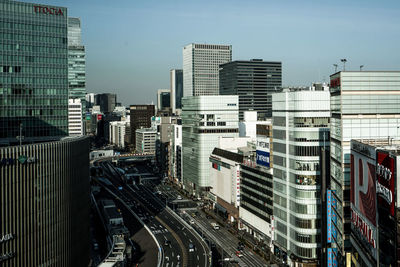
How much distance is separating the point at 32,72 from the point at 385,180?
292 feet

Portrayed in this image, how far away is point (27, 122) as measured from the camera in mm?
113562

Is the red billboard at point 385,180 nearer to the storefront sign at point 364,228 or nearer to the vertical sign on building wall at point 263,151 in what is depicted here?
the storefront sign at point 364,228

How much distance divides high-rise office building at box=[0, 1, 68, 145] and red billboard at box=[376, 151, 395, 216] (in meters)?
82.9

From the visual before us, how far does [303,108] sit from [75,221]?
57603 mm

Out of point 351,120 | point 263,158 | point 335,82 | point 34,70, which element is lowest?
point 263,158

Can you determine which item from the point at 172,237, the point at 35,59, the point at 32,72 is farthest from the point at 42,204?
the point at 172,237

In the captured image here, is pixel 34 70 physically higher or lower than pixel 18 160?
higher

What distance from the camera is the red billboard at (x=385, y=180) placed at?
5484cm

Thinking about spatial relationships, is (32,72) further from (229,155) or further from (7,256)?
(229,155)

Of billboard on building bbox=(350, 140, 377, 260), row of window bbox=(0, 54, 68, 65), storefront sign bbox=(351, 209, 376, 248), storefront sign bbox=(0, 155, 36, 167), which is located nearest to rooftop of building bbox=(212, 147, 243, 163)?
row of window bbox=(0, 54, 68, 65)

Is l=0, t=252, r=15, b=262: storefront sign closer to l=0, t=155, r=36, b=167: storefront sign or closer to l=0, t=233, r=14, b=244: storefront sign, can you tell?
l=0, t=233, r=14, b=244: storefront sign

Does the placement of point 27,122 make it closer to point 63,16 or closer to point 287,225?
point 63,16

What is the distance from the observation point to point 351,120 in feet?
294

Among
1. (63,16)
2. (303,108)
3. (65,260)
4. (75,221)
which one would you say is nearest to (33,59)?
(63,16)
